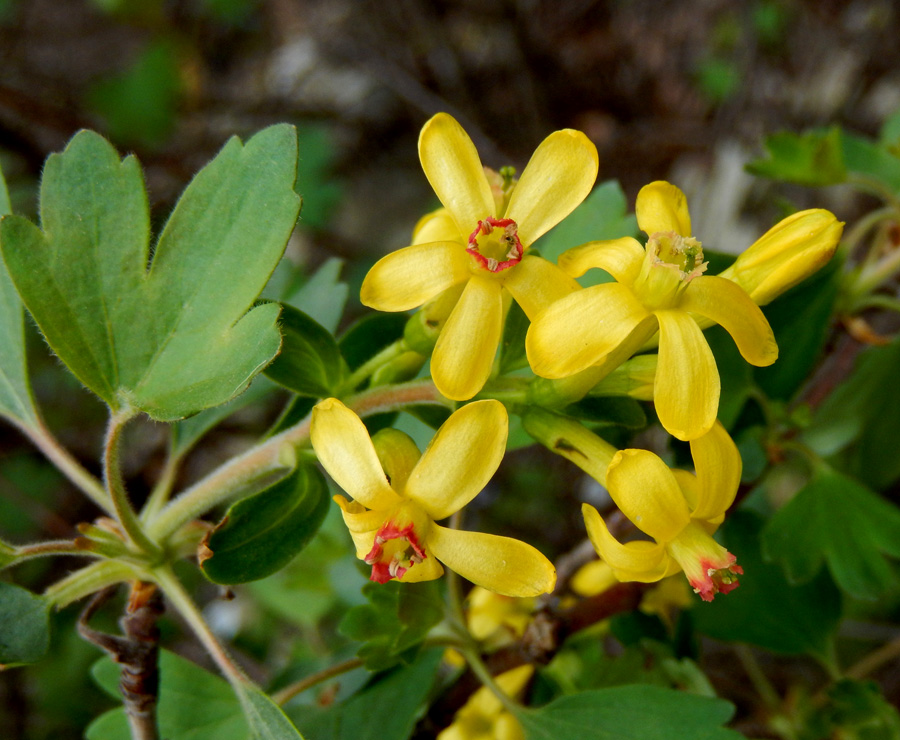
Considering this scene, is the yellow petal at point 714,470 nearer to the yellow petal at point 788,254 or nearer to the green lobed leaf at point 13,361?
the yellow petal at point 788,254

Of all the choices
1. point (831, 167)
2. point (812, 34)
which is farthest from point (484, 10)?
point (831, 167)

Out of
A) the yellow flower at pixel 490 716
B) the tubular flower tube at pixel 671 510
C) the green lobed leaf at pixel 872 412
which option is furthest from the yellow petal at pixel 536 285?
the green lobed leaf at pixel 872 412

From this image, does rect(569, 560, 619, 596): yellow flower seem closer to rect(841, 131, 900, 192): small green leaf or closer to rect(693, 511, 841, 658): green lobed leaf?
rect(693, 511, 841, 658): green lobed leaf

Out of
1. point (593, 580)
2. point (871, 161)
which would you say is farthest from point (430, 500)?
point (871, 161)

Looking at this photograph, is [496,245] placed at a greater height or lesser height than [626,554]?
greater

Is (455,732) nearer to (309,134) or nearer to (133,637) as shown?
(133,637)

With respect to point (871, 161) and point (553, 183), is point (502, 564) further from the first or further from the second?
point (871, 161)
